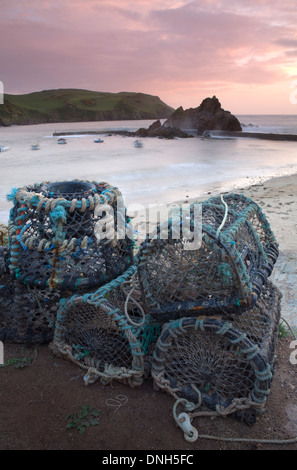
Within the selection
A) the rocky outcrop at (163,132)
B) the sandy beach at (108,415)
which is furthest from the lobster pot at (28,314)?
the rocky outcrop at (163,132)

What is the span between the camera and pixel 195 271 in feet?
8.95

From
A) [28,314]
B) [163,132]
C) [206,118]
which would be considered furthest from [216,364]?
[206,118]

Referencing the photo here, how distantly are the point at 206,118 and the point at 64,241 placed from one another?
2492 inches

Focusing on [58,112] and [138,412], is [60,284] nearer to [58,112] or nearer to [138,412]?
[138,412]

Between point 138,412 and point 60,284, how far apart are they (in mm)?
1205

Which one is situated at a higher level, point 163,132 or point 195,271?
point 163,132

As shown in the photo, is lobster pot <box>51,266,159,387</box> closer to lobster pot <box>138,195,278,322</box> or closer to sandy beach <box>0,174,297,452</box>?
sandy beach <box>0,174,297,452</box>

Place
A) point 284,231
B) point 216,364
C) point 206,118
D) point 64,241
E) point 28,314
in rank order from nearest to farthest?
point 216,364 < point 64,241 < point 28,314 < point 284,231 < point 206,118

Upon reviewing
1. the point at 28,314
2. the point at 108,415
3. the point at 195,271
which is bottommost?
the point at 108,415

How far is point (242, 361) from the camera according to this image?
2.60 meters

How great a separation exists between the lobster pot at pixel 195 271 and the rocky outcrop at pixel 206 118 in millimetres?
60511

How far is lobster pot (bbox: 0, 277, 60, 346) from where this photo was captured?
341cm

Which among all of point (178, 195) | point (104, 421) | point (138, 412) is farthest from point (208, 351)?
point (178, 195)

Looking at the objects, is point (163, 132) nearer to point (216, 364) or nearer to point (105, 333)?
point (105, 333)
